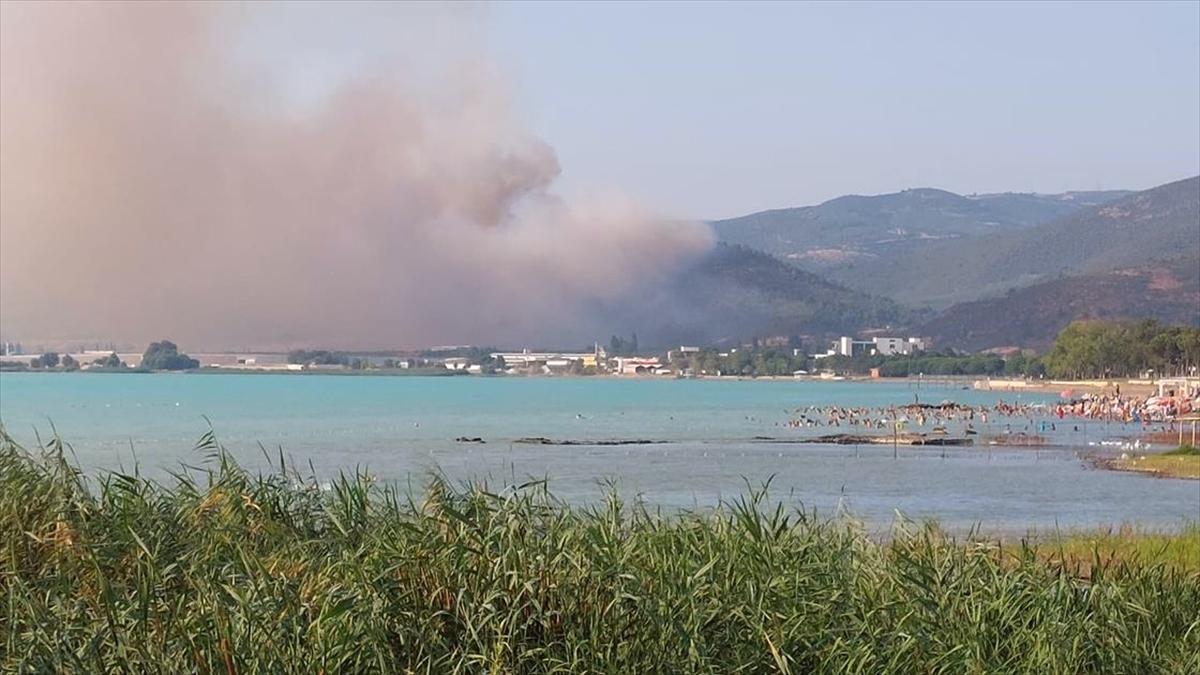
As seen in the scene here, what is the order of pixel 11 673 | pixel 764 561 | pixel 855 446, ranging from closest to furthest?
1. pixel 11 673
2. pixel 764 561
3. pixel 855 446

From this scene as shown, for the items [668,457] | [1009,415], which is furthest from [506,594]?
[1009,415]

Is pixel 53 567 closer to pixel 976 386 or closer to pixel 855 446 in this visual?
pixel 855 446

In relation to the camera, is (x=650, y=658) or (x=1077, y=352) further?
(x=1077, y=352)

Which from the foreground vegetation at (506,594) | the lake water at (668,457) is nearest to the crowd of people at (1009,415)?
the lake water at (668,457)

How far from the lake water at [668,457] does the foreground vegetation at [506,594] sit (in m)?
1.36

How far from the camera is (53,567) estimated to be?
8.90m

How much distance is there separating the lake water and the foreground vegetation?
4.48ft

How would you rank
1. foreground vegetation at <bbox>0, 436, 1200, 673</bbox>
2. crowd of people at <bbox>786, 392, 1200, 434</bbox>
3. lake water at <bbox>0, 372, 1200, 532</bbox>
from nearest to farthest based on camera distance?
foreground vegetation at <bbox>0, 436, 1200, 673</bbox>, lake water at <bbox>0, 372, 1200, 532</bbox>, crowd of people at <bbox>786, 392, 1200, 434</bbox>

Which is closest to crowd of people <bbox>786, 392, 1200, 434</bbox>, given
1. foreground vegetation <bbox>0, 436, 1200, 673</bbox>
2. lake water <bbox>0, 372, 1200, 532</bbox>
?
lake water <bbox>0, 372, 1200, 532</bbox>

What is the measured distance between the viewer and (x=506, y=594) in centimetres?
825

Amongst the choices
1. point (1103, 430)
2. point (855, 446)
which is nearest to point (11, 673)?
point (855, 446)

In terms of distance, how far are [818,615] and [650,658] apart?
1.22 metres

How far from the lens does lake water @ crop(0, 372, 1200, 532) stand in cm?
3412

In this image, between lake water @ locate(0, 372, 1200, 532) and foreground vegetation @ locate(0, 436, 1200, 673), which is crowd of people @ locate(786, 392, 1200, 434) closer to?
lake water @ locate(0, 372, 1200, 532)
